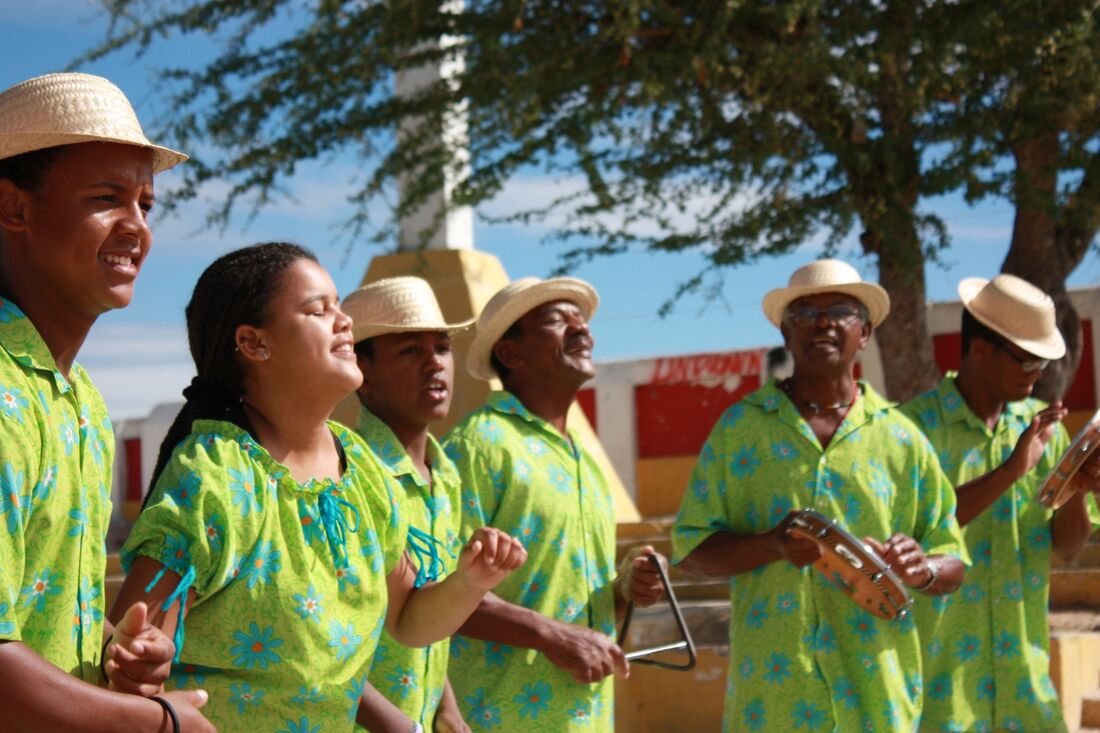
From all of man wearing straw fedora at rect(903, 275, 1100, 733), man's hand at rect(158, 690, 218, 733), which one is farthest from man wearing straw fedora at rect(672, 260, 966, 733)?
man's hand at rect(158, 690, 218, 733)

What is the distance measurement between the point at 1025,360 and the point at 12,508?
14.3ft

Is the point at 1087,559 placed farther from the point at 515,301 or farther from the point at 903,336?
the point at 515,301

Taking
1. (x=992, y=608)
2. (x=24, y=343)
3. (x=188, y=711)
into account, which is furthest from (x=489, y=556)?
(x=992, y=608)

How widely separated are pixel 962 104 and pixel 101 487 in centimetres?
741

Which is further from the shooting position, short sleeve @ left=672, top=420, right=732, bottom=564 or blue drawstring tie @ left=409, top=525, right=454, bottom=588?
short sleeve @ left=672, top=420, right=732, bottom=564

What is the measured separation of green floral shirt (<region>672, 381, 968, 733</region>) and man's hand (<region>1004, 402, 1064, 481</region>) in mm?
495

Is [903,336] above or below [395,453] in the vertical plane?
above

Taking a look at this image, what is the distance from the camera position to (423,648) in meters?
3.78

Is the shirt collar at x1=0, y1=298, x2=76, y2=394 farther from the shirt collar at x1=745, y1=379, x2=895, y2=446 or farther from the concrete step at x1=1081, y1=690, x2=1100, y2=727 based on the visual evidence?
the concrete step at x1=1081, y1=690, x2=1100, y2=727

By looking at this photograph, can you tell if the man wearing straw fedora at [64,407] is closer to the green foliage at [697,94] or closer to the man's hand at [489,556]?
the man's hand at [489,556]

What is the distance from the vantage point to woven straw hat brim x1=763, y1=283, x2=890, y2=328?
16.3 feet

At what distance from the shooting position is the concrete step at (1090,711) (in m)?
7.29

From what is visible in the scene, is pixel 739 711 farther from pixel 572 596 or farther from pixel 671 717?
pixel 671 717

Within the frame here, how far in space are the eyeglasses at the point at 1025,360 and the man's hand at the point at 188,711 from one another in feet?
13.4
